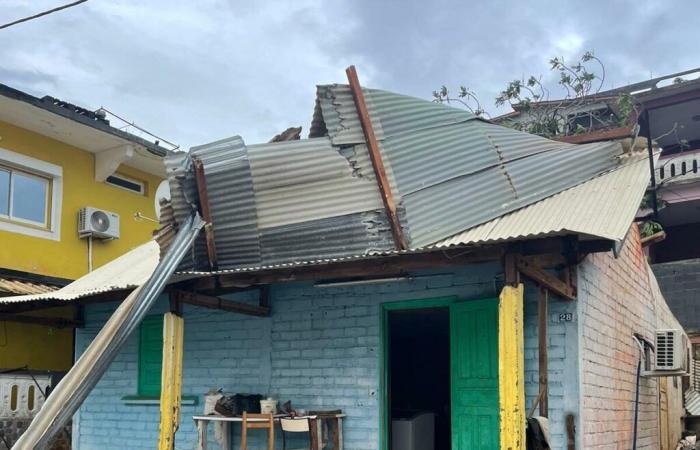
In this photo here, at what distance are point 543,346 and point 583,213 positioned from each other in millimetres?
1286

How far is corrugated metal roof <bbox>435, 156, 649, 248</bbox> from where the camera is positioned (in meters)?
6.03

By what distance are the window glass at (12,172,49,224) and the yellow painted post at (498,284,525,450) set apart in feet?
32.1

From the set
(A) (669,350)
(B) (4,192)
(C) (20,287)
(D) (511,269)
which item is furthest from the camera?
(B) (4,192)

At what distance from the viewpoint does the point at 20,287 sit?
11430 millimetres

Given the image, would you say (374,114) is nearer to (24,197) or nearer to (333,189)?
(333,189)

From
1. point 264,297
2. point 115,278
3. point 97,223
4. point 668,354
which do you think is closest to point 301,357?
point 264,297

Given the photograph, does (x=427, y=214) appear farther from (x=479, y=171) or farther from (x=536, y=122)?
(x=536, y=122)

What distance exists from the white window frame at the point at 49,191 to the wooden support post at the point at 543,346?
9.25m

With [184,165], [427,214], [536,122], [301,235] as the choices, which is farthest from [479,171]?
[536,122]

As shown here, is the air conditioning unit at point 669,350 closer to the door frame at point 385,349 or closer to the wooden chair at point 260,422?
the door frame at point 385,349

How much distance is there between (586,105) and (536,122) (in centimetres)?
182

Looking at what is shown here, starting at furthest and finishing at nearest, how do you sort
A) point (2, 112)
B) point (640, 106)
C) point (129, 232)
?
point (640, 106), point (129, 232), point (2, 112)

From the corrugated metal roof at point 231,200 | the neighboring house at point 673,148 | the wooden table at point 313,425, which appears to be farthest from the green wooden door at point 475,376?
the neighboring house at point 673,148

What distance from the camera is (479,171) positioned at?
26.8 feet
